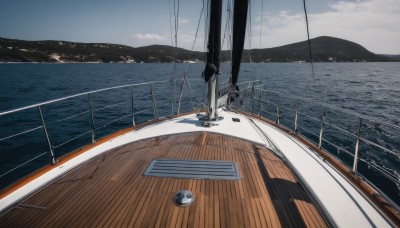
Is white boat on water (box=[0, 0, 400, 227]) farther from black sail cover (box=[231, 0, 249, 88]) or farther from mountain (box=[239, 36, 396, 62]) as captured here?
mountain (box=[239, 36, 396, 62])

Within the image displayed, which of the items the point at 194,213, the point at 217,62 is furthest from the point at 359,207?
the point at 217,62

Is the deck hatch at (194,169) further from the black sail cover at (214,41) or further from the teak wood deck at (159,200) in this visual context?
the black sail cover at (214,41)

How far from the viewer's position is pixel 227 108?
572cm

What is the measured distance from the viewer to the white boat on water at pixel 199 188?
1934mm

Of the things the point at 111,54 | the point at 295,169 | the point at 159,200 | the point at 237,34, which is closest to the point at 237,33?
the point at 237,34

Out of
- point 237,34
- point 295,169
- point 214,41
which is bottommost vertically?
point 295,169

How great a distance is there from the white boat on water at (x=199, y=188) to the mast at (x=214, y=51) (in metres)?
0.02

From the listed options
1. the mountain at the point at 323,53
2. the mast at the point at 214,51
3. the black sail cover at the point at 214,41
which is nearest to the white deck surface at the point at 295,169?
the mast at the point at 214,51

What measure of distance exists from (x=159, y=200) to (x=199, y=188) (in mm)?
411

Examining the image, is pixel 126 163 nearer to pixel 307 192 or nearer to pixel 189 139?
pixel 189 139

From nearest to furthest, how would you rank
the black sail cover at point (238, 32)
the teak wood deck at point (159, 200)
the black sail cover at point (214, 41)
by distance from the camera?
the teak wood deck at point (159, 200) < the black sail cover at point (214, 41) < the black sail cover at point (238, 32)

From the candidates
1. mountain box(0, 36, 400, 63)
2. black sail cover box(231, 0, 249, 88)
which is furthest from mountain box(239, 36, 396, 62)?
black sail cover box(231, 0, 249, 88)

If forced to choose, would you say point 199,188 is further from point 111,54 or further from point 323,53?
point 323,53

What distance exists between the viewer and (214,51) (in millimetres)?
3840
